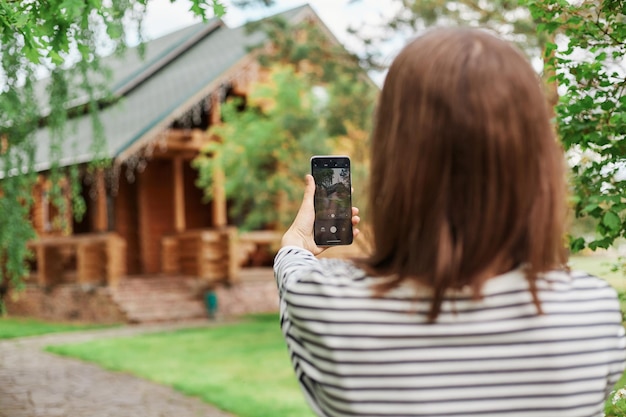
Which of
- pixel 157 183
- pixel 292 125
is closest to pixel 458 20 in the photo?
pixel 292 125

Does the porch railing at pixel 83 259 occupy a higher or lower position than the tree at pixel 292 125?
lower

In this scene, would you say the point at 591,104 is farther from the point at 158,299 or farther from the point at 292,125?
the point at 158,299

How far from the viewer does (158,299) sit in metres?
17.2

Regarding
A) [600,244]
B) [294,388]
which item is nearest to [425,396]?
[600,244]

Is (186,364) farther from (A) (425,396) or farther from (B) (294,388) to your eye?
(A) (425,396)

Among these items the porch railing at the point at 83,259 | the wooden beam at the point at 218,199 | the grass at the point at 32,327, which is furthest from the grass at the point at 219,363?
the wooden beam at the point at 218,199

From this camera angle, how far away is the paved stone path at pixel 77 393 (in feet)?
26.5

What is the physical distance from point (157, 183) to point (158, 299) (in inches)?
166

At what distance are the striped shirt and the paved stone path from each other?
685 cm

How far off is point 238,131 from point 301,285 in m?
14.8

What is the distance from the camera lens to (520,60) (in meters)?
1.35

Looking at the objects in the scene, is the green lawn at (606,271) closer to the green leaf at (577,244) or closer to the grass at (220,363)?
the green leaf at (577,244)

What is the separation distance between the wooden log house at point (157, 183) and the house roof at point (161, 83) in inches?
1.3

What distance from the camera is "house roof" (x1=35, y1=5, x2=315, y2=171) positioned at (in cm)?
1681
